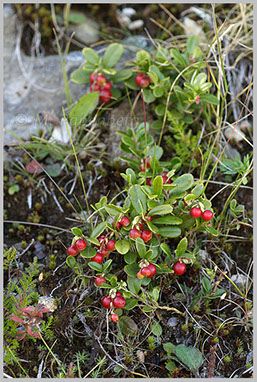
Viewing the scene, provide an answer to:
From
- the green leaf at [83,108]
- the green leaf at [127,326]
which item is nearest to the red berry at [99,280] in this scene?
the green leaf at [127,326]

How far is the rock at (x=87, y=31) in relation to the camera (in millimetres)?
4789

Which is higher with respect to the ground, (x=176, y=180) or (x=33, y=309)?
(x=176, y=180)

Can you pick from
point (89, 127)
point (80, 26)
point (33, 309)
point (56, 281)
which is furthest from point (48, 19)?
point (33, 309)

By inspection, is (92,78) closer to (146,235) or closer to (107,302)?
(146,235)

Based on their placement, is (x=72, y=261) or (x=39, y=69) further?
(x=39, y=69)

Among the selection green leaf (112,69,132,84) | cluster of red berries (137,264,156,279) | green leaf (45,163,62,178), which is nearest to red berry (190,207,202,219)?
cluster of red berries (137,264,156,279)

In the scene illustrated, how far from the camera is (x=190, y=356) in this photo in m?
2.86

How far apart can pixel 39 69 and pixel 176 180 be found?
7.70ft

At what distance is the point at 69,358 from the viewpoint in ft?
9.66

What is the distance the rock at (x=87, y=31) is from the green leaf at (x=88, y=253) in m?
2.70

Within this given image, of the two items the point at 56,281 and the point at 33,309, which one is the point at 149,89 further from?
the point at 33,309

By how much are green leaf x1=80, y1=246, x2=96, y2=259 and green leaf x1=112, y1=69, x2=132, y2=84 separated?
68.5 inches

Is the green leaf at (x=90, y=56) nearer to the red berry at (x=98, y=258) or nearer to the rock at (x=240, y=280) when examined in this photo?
the red berry at (x=98, y=258)

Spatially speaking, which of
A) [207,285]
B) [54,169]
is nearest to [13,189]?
[54,169]
